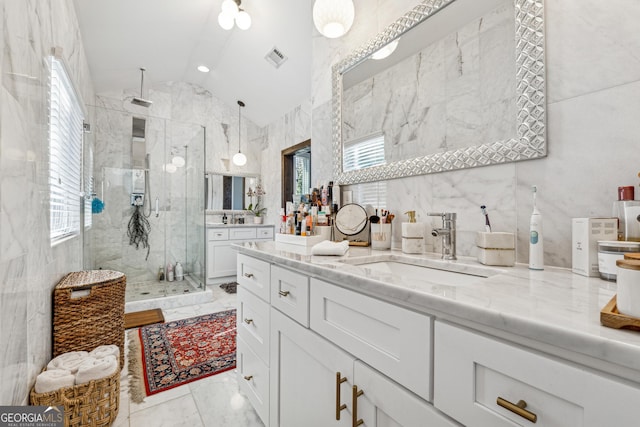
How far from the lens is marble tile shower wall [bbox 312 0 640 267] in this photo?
2.63 feet

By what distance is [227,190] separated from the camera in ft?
15.7

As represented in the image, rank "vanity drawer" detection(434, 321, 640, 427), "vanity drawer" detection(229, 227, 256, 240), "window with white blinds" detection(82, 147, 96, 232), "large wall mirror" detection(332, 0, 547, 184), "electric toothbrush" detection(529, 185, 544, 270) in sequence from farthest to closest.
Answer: "vanity drawer" detection(229, 227, 256, 240) → "window with white blinds" detection(82, 147, 96, 232) → "large wall mirror" detection(332, 0, 547, 184) → "electric toothbrush" detection(529, 185, 544, 270) → "vanity drawer" detection(434, 321, 640, 427)

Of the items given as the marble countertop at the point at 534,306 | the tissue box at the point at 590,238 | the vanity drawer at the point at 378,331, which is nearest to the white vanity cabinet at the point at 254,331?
the vanity drawer at the point at 378,331

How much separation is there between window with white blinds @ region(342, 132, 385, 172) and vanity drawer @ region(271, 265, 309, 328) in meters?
0.84

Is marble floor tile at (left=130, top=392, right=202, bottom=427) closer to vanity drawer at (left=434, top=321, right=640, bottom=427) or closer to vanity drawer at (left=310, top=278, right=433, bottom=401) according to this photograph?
vanity drawer at (left=310, top=278, right=433, bottom=401)

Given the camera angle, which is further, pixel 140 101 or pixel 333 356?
pixel 140 101

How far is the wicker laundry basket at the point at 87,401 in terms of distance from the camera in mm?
1200

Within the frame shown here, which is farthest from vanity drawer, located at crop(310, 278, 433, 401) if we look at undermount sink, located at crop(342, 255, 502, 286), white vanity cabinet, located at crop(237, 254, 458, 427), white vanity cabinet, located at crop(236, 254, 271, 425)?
white vanity cabinet, located at crop(236, 254, 271, 425)

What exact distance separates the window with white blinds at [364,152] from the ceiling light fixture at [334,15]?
2.15 ft

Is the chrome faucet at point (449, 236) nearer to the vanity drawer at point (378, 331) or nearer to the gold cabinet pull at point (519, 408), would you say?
the vanity drawer at point (378, 331)

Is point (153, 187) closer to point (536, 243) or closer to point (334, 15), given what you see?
point (334, 15)

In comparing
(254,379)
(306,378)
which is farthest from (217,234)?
(306,378)

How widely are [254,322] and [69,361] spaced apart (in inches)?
37.4

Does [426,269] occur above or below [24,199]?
below
